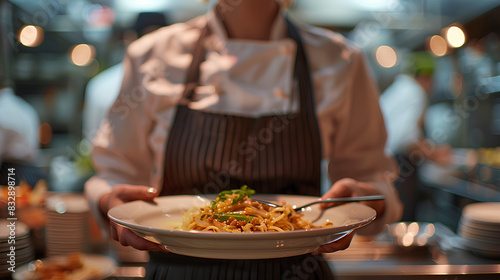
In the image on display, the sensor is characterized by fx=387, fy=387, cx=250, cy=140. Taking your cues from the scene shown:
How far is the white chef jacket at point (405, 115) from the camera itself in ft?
14.4

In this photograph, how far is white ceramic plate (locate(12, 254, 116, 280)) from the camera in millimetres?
1147

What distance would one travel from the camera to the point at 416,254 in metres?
1.43

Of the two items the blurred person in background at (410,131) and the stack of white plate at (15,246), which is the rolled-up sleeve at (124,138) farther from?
the blurred person in background at (410,131)

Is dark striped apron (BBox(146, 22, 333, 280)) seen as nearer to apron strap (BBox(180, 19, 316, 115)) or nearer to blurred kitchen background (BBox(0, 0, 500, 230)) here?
apron strap (BBox(180, 19, 316, 115))

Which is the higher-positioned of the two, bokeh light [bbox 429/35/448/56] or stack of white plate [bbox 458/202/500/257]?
bokeh light [bbox 429/35/448/56]

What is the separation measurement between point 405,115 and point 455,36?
130cm

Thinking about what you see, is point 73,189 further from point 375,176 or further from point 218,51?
point 375,176

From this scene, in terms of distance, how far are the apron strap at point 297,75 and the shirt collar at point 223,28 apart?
36 mm

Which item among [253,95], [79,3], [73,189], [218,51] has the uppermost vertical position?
[79,3]

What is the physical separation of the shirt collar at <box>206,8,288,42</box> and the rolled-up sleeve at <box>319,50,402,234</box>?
0.97 ft

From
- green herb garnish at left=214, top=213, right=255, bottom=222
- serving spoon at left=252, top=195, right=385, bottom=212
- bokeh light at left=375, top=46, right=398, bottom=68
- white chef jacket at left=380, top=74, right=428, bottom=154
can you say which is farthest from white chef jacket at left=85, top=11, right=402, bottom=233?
bokeh light at left=375, top=46, right=398, bottom=68

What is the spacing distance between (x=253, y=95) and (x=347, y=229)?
0.81 m

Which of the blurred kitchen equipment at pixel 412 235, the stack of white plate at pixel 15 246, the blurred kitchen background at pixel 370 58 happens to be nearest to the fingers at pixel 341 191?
the blurred kitchen equipment at pixel 412 235

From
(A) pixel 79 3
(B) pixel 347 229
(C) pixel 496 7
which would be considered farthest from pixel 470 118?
(A) pixel 79 3
